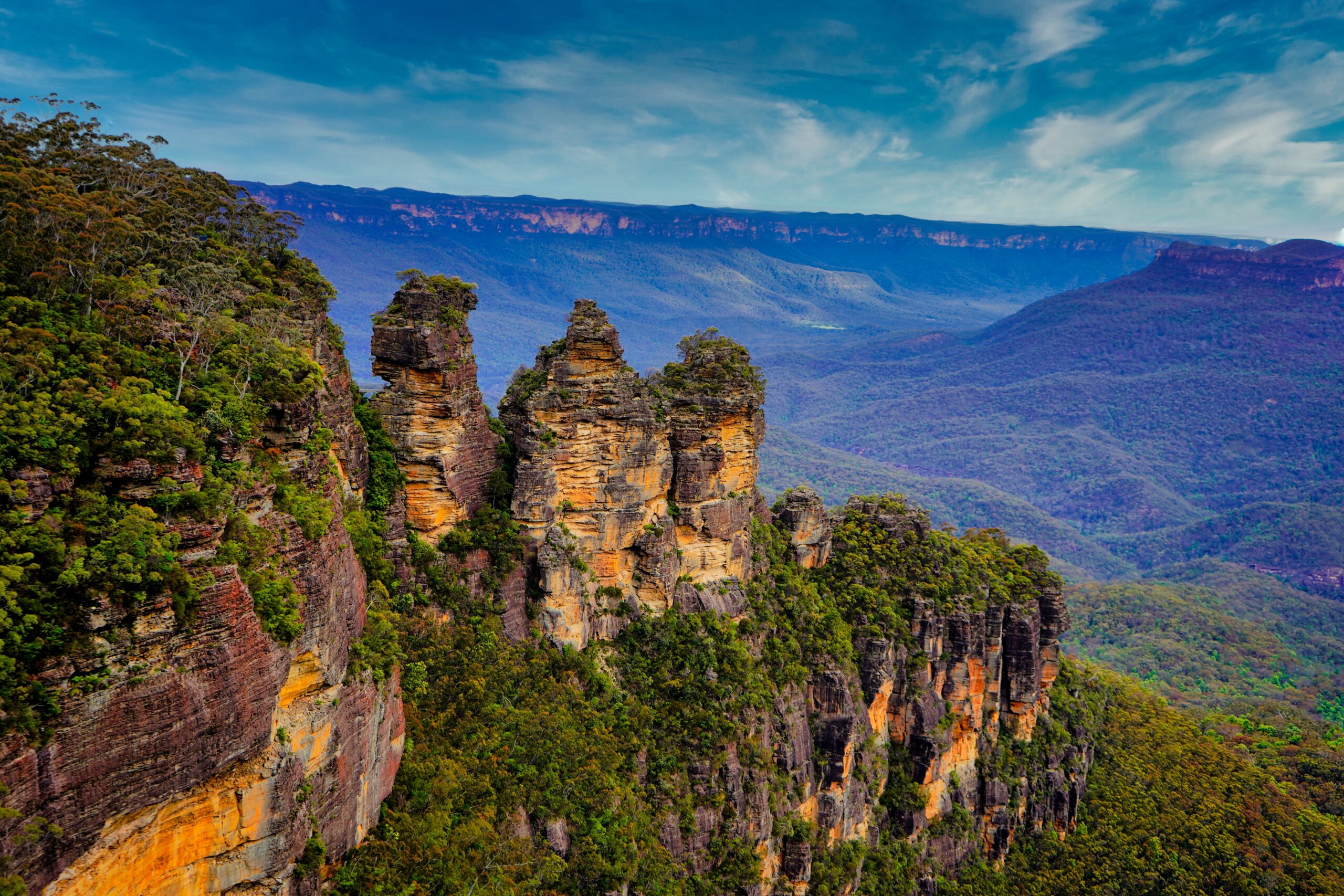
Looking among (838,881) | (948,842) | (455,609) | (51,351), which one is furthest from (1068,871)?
(51,351)

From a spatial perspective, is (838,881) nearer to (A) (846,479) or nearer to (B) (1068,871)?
(B) (1068,871)

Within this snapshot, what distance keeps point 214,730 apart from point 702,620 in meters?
27.4

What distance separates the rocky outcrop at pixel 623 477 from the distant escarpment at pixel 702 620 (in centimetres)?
12

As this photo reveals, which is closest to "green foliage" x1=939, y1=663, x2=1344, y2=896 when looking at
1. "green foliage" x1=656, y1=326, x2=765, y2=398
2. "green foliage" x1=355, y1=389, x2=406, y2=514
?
"green foliage" x1=656, y1=326, x2=765, y2=398

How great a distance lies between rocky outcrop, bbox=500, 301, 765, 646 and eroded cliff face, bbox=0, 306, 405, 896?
44.1 feet

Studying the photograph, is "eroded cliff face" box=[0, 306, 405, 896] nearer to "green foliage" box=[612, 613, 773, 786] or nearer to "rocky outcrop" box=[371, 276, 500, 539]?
"rocky outcrop" box=[371, 276, 500, 539]

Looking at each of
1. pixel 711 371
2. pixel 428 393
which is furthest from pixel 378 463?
pixel 711 371

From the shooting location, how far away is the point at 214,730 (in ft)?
55.1

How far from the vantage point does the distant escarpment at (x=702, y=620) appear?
3297cm

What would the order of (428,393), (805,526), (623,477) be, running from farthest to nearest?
(805,526), (623,477), (428,393)

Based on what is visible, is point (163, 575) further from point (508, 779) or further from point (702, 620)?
point (702, 620)

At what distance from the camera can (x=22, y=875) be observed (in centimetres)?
1345

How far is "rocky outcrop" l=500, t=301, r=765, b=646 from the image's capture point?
36656mm

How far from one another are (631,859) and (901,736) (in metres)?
25.5
